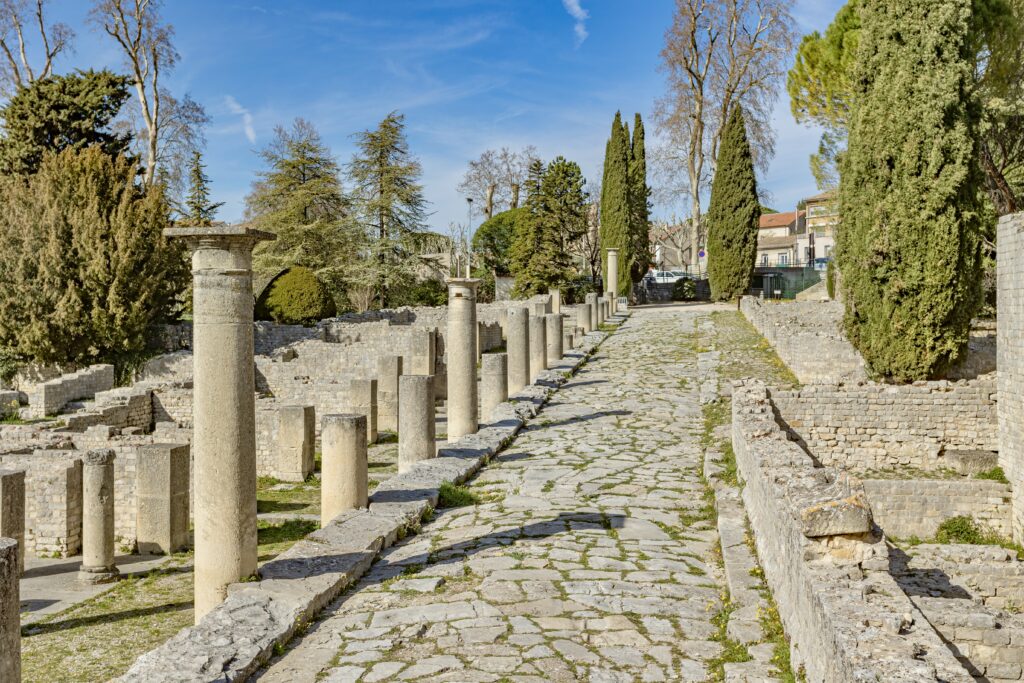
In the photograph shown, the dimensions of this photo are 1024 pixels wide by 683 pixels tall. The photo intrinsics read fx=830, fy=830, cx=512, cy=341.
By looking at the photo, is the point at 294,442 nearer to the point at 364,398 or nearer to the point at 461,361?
the point at 364,398

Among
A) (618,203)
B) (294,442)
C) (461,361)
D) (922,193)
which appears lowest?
(294,442)

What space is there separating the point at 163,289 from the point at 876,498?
2430 centimetres

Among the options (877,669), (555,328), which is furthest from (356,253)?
(877,669)

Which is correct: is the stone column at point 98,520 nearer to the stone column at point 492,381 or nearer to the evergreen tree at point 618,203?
the stone column at point 492,381

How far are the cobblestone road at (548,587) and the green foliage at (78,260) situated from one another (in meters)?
20.6

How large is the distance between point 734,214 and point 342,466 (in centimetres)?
2907

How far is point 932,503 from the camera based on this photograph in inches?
445

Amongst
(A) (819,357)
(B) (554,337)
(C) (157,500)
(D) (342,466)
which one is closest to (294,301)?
(B) (554,337)

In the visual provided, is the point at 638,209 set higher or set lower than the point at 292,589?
higher

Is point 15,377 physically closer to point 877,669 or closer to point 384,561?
point 384,561

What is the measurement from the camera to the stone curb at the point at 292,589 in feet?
14.3

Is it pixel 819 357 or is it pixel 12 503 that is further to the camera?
pixel 819 357

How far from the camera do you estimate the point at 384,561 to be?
20.8 feet

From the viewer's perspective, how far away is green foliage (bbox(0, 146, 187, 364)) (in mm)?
25359
